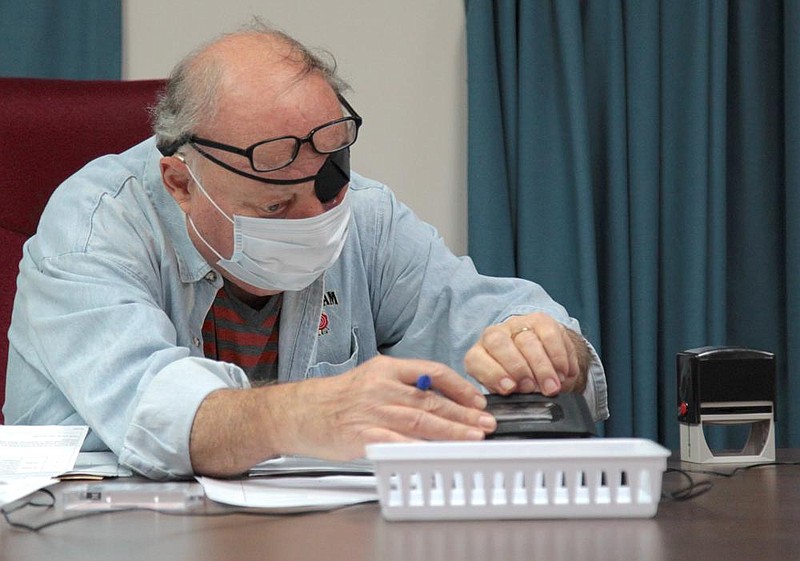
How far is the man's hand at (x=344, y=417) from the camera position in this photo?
0.93m

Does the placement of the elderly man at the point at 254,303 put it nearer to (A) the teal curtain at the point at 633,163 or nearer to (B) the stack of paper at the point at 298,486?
(B) the stack of paper at the point at 298,486

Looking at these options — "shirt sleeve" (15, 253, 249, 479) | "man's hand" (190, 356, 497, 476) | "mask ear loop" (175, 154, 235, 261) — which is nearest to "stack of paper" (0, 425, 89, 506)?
"shirt sleeve" (15, 253, 249, 479)

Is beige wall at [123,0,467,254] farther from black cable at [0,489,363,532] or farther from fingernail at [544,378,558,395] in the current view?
black cable at [0,489,363,532]

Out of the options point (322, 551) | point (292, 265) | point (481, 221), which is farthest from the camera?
point (481, 221)

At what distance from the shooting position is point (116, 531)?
79 centimetres

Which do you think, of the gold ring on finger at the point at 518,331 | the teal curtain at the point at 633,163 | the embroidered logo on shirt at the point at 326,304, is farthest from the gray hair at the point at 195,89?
the teal curtain at the point at 633,163

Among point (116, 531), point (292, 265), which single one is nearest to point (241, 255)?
point (292, 265)

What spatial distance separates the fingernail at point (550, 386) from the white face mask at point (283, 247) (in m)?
0.42

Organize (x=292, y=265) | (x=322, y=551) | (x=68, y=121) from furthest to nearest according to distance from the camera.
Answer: (x=68, y=121) → (x=292, y=265) → (x=322, y=551)

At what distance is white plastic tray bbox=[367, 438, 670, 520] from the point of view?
0.78 meters

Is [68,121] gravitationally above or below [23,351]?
above

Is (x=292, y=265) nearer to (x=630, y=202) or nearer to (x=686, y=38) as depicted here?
(x=630, y=202)

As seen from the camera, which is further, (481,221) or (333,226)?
(481,221)

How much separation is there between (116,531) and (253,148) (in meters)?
0.62
